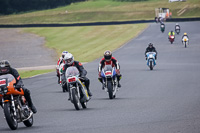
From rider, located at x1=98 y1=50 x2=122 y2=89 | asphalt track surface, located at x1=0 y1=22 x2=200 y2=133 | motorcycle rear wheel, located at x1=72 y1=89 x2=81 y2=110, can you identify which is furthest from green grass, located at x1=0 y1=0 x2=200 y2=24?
motorcycle rear wheel, located at x1=72 y1=89 x2=81 y2=110

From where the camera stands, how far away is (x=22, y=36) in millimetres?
68000

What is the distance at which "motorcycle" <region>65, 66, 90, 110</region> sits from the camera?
40.8ft

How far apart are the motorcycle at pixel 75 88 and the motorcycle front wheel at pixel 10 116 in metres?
3.04

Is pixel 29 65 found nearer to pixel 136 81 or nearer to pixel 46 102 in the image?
pixel 136 81

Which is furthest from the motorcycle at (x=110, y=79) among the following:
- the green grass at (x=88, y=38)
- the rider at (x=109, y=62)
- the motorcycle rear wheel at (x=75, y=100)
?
the green grass at (x=88, y=38)

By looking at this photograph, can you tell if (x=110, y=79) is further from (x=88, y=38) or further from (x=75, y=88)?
(x=88, y=38)

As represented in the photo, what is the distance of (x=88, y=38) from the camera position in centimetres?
6294

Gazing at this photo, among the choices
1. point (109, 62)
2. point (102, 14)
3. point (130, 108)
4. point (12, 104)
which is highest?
point (12, 104)

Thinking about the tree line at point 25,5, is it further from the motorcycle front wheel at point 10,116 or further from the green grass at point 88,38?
the motorcycle front wheel at point 10,116

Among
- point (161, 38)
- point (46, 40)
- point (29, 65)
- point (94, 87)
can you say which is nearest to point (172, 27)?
point (161, 38)

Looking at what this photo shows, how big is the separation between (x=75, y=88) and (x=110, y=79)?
115 inches

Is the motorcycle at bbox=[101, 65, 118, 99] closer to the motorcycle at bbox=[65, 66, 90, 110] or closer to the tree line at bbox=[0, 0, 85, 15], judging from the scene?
the motorcycle at bbox=[65, 66, 90, 110]

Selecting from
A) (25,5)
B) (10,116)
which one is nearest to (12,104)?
(10,116)

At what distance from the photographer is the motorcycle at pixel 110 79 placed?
597 inches
